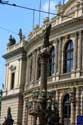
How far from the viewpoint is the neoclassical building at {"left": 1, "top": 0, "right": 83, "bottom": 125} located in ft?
134

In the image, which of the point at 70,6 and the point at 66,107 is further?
the point at 70,6

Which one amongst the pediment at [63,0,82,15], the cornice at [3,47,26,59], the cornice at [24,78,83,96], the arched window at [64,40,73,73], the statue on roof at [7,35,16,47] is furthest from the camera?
the statue on roof at [7,35,16,47]

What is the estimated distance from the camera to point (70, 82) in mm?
41375

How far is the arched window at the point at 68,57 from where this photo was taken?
141 ft

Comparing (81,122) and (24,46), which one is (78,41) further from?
(81,122)

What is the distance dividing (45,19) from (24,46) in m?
7.06

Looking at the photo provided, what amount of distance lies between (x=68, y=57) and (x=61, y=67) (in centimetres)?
123

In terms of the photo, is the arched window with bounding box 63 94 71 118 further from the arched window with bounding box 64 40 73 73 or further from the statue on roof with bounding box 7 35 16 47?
the statue on roof with bounding box 7 35 16 47

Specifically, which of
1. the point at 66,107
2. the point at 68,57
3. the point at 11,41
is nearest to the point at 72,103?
the point at 66,107

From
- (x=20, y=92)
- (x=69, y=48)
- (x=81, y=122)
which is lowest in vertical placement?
(x=81, y=122)

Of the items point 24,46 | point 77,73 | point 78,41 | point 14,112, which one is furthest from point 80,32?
point 14,112

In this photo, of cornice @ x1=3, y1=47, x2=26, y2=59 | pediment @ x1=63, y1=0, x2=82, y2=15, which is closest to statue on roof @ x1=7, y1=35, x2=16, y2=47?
cornice @ x1=3, y1=47, x2=26, y2=59

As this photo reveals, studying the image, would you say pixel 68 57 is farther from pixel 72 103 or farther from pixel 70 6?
pixel 70 6

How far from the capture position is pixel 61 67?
43750 millimetres
